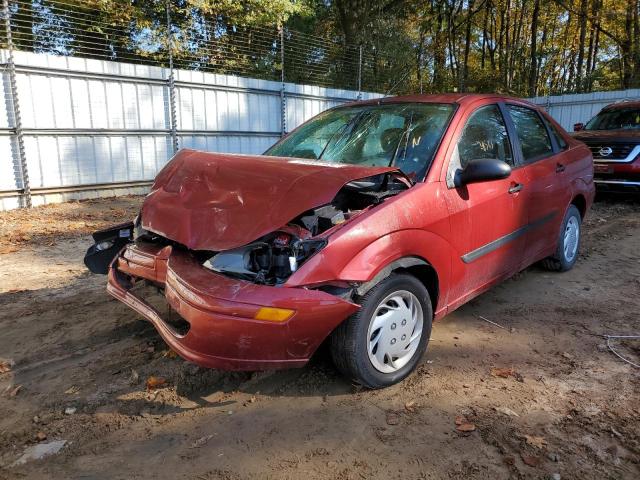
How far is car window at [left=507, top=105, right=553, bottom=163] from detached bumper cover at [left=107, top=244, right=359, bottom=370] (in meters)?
2.61

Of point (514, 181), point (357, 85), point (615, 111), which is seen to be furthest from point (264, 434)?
point (357, 85)

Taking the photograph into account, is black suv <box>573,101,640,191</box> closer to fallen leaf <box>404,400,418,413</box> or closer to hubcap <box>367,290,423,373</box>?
hubcap <box>367,290,423,373</box>

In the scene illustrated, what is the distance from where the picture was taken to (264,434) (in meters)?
2.50

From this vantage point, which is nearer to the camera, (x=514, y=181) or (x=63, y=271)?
(x=514, y=181)

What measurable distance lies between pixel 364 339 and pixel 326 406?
0.45m

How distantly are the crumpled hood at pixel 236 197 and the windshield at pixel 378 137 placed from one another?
49cm

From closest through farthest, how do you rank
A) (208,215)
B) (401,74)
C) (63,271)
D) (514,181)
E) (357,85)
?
(208,215)
(514,181)
(63,271)
(357,85)
(401,74)

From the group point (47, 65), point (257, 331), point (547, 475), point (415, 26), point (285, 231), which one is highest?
point (415, 26)

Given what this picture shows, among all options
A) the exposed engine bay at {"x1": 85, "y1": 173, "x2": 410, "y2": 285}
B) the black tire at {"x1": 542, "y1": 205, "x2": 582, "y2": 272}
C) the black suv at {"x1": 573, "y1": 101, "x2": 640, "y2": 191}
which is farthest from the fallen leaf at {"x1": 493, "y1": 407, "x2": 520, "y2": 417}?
the black suv at {"x1": 573, "y1": 101, "x2": 640, "y2": 191}

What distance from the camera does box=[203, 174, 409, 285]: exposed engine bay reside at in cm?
255

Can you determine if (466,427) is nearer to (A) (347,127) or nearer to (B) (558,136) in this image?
(A) (347,127)

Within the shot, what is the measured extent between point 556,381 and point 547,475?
0.95 m

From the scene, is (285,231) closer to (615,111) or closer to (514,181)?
(514,181)

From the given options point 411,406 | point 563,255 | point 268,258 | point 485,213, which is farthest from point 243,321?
point 563,255
